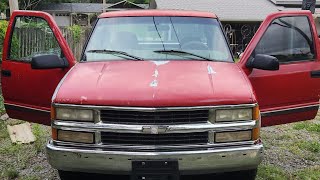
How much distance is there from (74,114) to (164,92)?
0.75m

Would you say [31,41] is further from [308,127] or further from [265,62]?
[308,127]

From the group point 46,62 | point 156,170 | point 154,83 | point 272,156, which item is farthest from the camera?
point 272,156

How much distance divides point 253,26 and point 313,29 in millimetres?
20297

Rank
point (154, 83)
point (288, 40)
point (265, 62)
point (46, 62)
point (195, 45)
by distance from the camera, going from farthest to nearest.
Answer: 1. point (288, 40)
2. point (195, 45)
3. point (46, 62)
4. point (265, 62)
5. point (154, 83)

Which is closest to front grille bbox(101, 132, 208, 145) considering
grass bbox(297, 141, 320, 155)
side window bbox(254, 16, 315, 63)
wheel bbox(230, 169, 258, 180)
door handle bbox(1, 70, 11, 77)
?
wheel bbox(230, 169, 258, 180)

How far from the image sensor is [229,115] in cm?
350

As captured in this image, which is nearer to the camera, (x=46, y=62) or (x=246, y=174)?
(x=246, y=174)

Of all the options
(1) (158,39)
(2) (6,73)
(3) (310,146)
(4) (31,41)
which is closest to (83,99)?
(1) (158,39)

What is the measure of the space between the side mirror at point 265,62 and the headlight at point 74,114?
1852mm

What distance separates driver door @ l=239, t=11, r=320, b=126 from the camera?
4.64 metres

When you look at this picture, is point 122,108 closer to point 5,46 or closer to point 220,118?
point 220,118

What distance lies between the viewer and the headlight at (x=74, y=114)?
3.49m

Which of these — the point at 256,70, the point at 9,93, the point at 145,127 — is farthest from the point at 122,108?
the point at 9,93

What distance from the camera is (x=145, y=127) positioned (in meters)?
3.42
